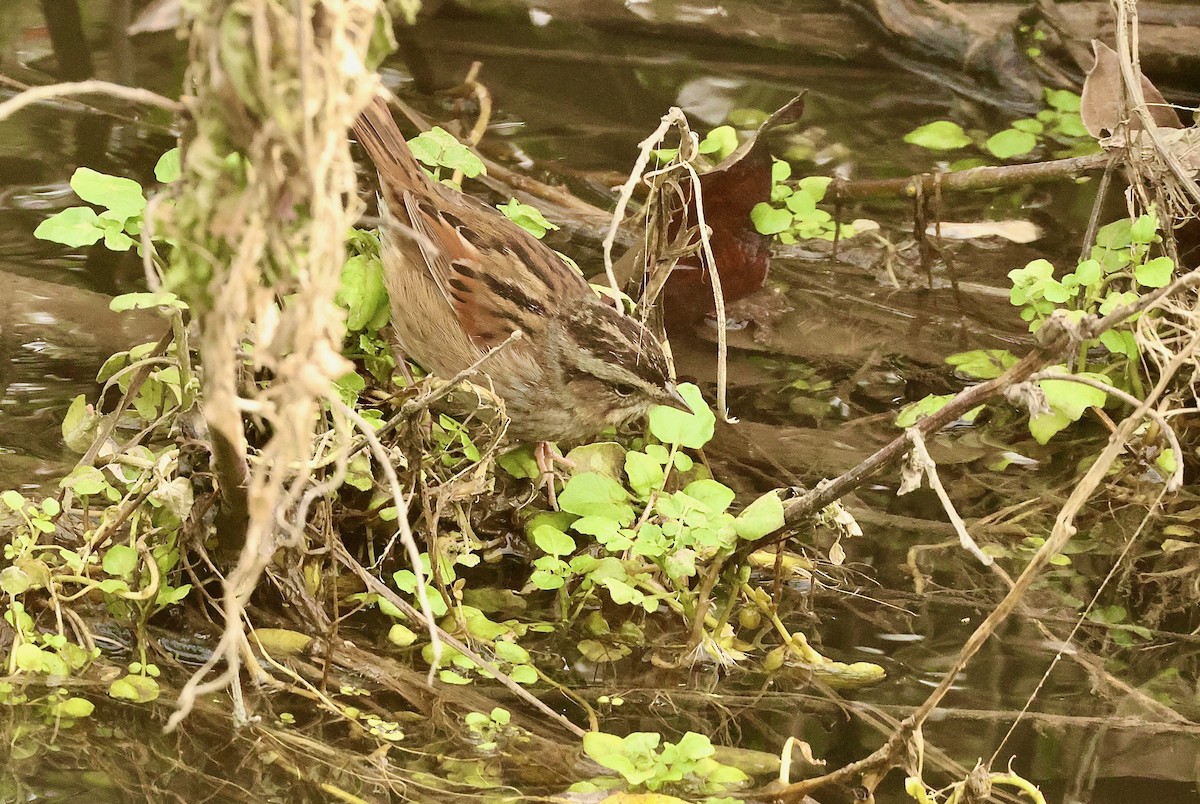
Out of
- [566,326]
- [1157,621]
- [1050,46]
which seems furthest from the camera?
[1050,46]

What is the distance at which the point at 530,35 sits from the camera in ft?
19.5

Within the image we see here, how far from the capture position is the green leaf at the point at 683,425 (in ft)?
9.93

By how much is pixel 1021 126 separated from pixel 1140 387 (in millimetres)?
2230

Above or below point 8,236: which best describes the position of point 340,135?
above

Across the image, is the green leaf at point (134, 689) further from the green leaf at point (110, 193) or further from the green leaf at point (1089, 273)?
the green leaf at point (1089, 273)

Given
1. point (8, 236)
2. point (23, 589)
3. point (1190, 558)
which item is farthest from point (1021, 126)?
point (23, 589)

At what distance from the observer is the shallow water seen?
2.73m

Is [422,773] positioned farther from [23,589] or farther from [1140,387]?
[1140,387]

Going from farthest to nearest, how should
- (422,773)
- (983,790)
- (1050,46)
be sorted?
1. (1050,46)
2. (422,773)
3. (983,790)

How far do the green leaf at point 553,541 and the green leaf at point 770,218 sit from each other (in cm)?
151

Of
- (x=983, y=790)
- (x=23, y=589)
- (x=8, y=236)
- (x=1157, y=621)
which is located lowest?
(x=1157, y=621)

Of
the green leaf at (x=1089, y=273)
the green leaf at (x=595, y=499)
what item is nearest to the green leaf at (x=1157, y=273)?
the green leaf at (x=1089, y=273)

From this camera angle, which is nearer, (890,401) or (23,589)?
(23,589)

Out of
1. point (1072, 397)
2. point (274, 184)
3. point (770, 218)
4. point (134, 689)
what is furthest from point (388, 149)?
point (274, 184)
